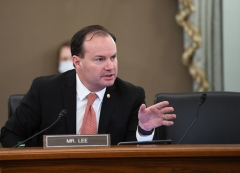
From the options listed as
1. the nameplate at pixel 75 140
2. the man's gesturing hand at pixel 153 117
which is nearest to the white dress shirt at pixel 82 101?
the man's gesturing hand at pixel 153 117

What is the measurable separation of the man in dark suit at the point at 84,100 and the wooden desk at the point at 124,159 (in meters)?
0.91

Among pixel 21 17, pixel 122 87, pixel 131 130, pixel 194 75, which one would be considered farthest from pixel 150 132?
pixel 21 17

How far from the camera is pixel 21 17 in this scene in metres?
4.91

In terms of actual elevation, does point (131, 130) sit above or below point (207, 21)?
below

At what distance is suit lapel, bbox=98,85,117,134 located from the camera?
3.05 meters

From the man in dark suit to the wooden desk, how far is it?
0.91 metres

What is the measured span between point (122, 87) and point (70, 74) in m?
0.33

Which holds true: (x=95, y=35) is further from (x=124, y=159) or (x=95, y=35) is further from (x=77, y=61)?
(x=124, y=159)

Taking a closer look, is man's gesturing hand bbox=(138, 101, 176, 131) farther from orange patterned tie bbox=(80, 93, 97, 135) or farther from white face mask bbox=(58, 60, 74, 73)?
white face mask bbox=(58, 60, 74, 73)

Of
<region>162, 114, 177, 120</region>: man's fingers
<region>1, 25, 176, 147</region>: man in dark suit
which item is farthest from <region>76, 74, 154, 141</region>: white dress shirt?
<region>162, 114, 177, 120</region>: man's fingers

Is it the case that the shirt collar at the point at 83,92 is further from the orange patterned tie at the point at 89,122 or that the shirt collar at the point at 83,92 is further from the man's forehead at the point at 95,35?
the man's forehead at the point at 95,35

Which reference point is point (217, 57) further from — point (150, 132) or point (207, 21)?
point (150, 132)

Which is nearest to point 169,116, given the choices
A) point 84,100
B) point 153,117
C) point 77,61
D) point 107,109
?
point 153,117

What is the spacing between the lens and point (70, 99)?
3.12 m
